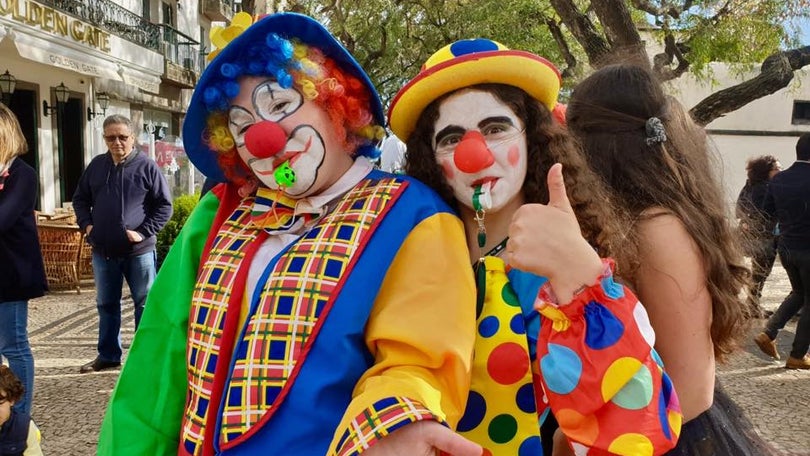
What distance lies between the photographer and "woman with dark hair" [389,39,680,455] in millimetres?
1146

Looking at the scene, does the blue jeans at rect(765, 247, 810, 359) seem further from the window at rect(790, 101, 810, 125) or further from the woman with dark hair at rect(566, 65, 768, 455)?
the window at rect(790, 101, 810, 125)

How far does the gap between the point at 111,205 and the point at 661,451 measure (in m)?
4.21

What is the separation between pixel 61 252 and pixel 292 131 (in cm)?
698

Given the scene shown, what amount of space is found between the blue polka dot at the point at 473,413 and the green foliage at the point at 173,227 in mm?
6641

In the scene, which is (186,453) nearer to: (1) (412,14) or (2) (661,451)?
(2) (661,451)

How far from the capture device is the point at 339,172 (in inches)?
59.0

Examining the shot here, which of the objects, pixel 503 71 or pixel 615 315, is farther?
pixel 503 71

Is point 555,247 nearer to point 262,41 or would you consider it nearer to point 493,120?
point 493,120

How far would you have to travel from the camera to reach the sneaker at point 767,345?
5.30 metres

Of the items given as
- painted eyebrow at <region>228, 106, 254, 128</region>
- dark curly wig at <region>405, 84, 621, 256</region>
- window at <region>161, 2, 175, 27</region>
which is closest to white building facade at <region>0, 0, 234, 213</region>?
window at <region>161, 2, 175, 27</region>

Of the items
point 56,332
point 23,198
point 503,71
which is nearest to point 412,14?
→ point 56,332

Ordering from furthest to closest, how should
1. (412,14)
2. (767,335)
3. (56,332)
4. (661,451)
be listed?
1. (412,14)
2. (56,332)
3. (767,335)
4. (661,451)

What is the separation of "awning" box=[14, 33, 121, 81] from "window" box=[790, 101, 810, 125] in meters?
18.0

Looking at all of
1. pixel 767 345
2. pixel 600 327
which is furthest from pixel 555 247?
pixel 767 345
